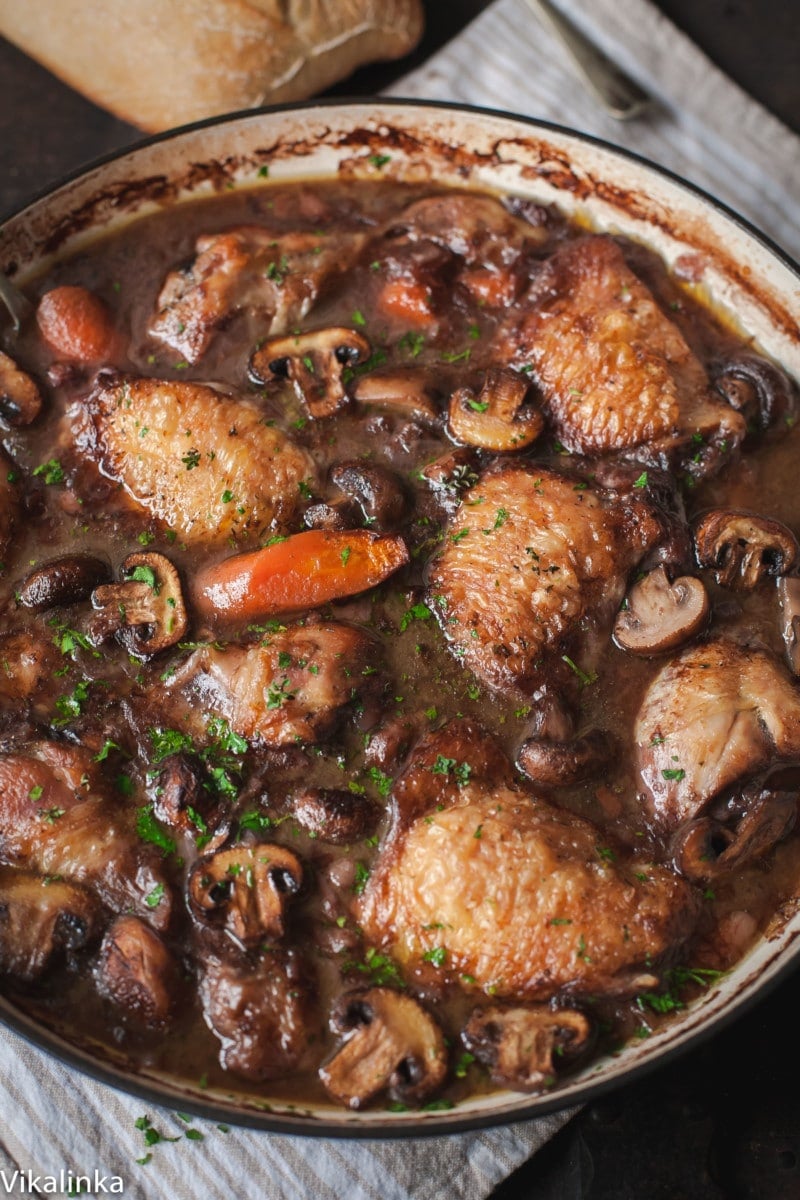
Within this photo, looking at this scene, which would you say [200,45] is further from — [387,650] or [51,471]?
[387,650]

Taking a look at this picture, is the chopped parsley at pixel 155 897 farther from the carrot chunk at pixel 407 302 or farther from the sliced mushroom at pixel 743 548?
the carrot chunk at pixel 407 302

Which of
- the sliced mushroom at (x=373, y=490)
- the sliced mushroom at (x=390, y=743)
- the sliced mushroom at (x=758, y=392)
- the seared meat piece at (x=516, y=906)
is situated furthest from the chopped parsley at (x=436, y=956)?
the sliced mushroom at (x=758, y=392)

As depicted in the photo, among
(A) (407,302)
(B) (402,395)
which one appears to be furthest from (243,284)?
(B) (402,395)

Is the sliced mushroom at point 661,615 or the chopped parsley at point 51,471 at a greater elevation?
the sliced mushroom at point 661,615

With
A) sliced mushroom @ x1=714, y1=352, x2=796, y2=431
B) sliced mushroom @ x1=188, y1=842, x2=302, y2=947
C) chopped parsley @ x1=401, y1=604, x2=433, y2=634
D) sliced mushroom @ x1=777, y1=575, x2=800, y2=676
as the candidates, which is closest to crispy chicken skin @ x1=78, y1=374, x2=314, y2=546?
chopped parsley @ x1=401, y1=604, x2=433, y2=634

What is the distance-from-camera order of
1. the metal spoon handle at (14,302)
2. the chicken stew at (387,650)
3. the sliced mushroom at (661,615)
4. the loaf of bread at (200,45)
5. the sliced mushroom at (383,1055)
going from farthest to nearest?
the loaf of bread at (200,45) < the metal spoon handle at (14,302) < the sliced mushroom at (661,615) < the chicken stew at (387,650) < the sliced mushroom at (383,1055)

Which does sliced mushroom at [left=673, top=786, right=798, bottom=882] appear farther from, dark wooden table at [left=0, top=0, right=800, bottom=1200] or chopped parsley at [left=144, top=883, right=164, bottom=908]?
chopped parsley at [left=144, top=883, right=164, bottom=908]

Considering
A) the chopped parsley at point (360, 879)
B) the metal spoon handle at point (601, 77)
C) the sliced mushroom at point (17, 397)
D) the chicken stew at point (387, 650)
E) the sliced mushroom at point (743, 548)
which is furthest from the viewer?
the metal spoon handle at point (601, 77)
